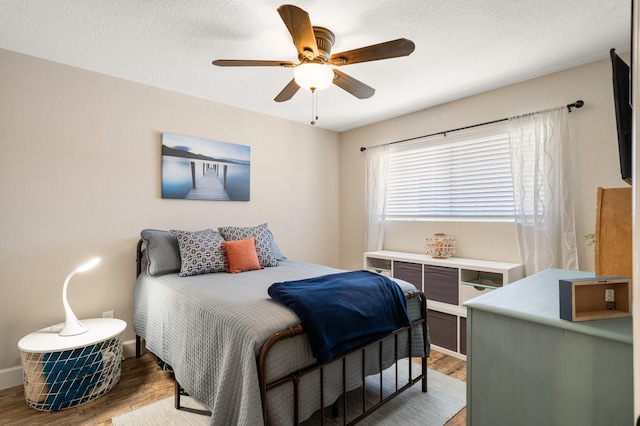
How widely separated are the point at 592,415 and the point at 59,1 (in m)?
2.98

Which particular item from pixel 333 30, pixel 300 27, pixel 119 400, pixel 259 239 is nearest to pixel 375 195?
pixel 259 239

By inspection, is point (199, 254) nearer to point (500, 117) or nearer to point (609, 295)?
point (609, 295)

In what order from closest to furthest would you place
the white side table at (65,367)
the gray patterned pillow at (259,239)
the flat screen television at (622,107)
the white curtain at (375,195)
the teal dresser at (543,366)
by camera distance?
the teal dresser at (543,366) → the flat screen television at (622,107) → the white side table at (65,367) → the gray patterned pillow at (259,239) → the white curtain at (375,195)

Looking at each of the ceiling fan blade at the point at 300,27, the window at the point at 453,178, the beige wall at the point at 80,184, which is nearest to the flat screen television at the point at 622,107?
the ceiling fan blade at the point at 300,27

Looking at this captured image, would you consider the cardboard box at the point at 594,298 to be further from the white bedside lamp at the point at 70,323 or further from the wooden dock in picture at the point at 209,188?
the wooden dock in picture at the point at 209,188

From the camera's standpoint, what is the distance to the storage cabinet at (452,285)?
267cm

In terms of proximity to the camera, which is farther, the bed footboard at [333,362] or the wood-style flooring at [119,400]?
the wood-style flooring at [119,400]

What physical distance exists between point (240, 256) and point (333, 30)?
6.06ft

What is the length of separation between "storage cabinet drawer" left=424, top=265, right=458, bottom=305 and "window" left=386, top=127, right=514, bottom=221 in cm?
66

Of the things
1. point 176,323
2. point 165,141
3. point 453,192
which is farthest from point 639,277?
point 165,141

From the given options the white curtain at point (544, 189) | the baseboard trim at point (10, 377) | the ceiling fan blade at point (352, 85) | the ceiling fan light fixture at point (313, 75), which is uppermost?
the ceiling fan blade at point (352, 85)

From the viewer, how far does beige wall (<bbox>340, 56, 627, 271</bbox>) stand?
2.36 meters

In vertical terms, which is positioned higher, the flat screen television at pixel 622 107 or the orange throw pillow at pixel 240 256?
the flat screen television at pixel 622 107

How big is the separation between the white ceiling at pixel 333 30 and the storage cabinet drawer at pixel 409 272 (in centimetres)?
172
